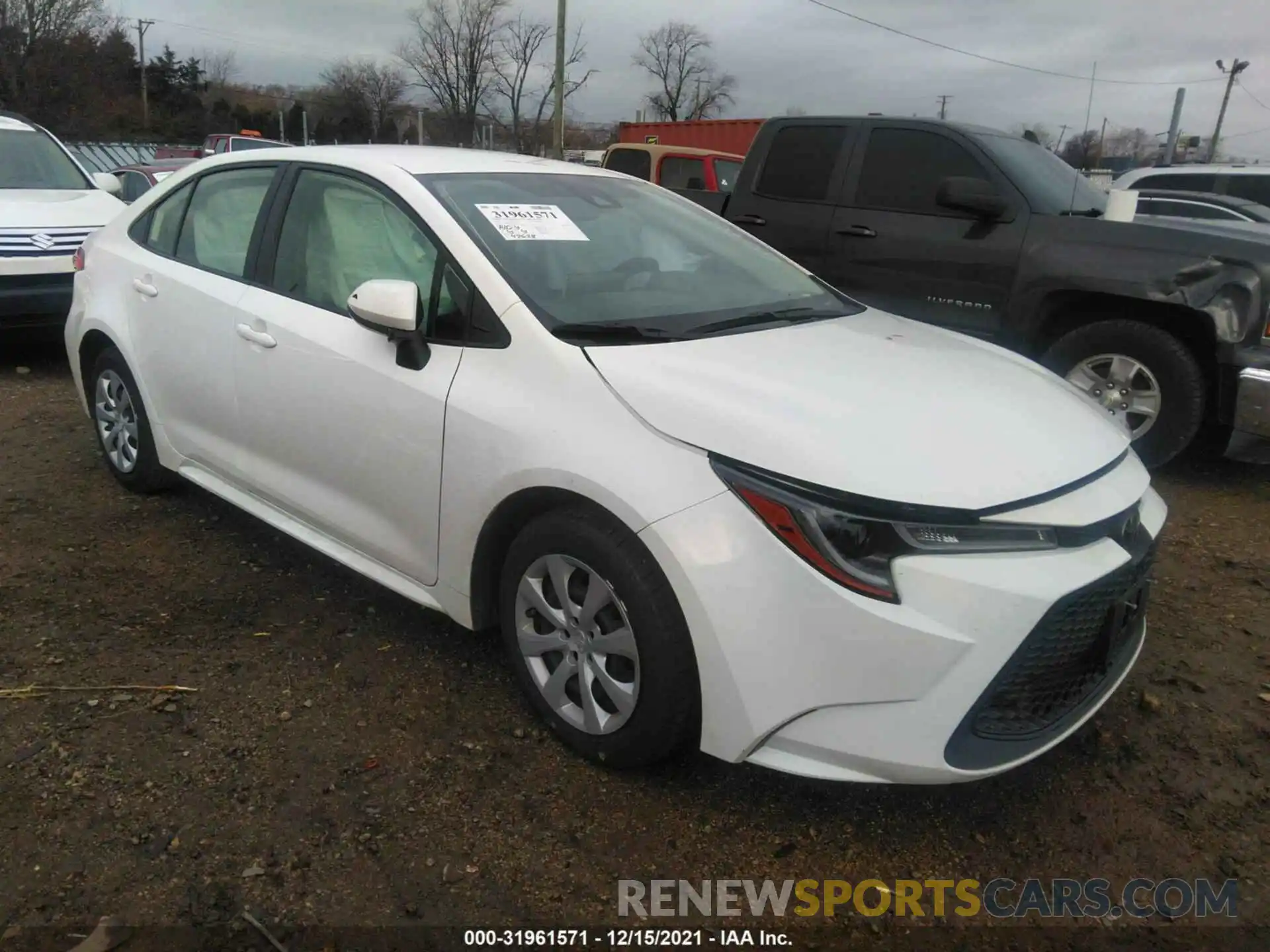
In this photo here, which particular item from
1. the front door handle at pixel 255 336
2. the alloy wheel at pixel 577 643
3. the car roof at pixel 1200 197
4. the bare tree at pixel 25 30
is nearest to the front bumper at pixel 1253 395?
the alloy wheel at pixel 577 643

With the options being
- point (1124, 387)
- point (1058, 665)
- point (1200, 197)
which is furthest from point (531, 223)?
point (1200, 197)

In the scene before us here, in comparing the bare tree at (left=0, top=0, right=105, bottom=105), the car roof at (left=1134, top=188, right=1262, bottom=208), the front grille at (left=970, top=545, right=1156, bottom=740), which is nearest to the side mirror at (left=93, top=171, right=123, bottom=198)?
the front grille at (left=970, top=545, right=1156, bottom=740)

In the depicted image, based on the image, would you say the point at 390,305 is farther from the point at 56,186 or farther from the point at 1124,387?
the point at 56,186

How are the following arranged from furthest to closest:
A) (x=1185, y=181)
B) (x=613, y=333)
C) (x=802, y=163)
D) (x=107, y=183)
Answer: (x=1185, y=181) → (x=107, y=183) → (x=802, y=163) → (x=613, y=333)

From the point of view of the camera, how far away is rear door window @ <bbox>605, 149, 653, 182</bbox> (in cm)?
1188

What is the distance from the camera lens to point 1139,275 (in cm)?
488

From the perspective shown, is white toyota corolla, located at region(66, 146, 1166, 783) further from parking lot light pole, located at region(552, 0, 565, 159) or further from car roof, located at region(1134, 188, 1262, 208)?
parking lot light pole, located at region(552, 0, 565, 159)

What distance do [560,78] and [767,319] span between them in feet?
77.6

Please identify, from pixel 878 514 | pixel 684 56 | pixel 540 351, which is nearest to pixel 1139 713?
pixel 878 514

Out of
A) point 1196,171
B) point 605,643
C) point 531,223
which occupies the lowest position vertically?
point 605,643

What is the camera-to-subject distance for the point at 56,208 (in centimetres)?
681

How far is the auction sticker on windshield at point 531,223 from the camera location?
116 inches

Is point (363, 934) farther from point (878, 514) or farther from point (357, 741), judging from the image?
point (878, 514)

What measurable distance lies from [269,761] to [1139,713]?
2593mm
